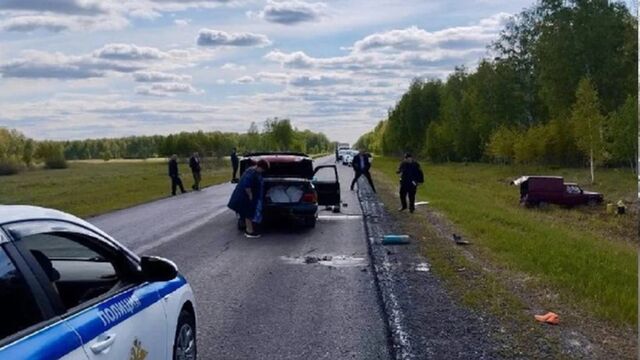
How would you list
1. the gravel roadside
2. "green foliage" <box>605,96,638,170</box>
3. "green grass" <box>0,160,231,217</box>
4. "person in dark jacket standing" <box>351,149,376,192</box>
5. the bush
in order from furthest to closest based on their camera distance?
the bush, "green foliage" <box>605,96,638,170</box>, "person in dark jacket standing" <box>351,149,376,192</box>, "green grass" <box>0,160,231,217</box>, the gravel roadside

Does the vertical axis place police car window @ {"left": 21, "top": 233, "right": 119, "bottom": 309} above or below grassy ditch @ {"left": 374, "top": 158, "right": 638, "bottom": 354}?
above

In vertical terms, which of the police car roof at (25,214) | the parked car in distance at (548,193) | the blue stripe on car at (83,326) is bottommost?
the parked car in distance at (548,193)

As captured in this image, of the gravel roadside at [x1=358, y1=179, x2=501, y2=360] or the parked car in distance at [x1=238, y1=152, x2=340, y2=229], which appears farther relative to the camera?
the parked car in distance at [x1=238, y1=152, x2=340, y2=229]

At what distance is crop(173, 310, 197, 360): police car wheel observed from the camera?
5.10 m

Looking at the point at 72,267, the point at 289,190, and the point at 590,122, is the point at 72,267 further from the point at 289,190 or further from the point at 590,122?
the point at 590,122

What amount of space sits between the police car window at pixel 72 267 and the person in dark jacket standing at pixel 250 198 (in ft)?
35.3

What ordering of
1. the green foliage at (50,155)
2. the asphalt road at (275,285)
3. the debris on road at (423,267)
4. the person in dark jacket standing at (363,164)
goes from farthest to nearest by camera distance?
the green foliage at (50,155), the person in dark jacket standing at (363,164), the debris on road at (423,267), the asphalt road at (275,285)

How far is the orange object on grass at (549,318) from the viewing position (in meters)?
7.81

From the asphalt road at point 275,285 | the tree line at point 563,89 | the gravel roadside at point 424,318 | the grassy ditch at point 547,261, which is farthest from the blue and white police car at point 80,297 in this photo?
the tree line at point 563,89

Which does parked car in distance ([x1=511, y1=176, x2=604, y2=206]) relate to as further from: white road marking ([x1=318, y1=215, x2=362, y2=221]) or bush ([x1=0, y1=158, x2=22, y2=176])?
bush ([x1=0, y1=158, x2=22, y2=176])

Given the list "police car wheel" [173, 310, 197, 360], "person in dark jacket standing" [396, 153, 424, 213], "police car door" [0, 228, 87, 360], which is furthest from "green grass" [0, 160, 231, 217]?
"police car door" [0, 228, 87, 360]

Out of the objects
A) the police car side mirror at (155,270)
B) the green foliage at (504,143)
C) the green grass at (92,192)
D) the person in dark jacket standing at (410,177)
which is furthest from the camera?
the green foliage at (504,143)

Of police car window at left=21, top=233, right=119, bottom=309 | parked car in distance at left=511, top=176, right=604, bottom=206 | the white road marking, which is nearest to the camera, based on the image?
police car window at left=21, top=233, right=119, bottom=309

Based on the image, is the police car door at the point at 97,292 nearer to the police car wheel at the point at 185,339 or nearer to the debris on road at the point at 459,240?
the police car wheel at the point at 185,339
